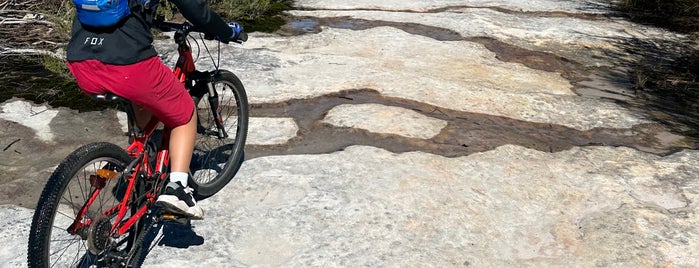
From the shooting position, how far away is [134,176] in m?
2.87

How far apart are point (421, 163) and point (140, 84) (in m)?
1.99

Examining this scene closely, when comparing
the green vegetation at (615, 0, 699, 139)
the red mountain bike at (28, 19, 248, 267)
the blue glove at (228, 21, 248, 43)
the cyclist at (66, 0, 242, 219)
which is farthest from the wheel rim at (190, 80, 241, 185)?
the green vegetation at (615, 0, 699, 139)

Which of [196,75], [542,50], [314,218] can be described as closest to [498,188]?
[314,218]

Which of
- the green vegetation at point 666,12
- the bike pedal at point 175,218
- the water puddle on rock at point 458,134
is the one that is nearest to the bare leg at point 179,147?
the bike pedal at point 175,218

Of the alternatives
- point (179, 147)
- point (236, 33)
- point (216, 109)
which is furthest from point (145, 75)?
point (216, 109)

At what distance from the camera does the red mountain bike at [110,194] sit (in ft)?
8.00

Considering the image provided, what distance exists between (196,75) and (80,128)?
4.84 ft

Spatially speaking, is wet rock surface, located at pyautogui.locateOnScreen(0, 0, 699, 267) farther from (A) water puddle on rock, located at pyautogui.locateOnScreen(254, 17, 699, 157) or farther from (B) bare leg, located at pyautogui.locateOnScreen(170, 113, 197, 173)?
(B) bare leg, located at pyautogui.locateOnScreen(170, 113, 197, 173)

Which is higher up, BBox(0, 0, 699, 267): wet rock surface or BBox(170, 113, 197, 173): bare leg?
BBox(170, 113, 197, 173): bare leg

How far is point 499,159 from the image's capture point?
434 cm

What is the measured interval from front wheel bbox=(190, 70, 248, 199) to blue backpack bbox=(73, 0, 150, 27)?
2.99ft

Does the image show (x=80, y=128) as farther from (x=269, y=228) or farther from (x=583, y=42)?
(x=583, y=42)

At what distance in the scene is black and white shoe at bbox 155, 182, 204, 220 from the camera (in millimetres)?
2906

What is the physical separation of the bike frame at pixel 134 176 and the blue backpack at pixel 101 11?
39 centimetres
